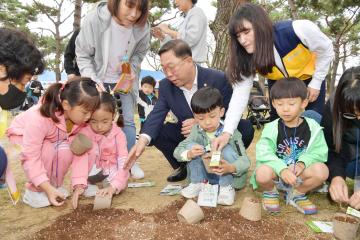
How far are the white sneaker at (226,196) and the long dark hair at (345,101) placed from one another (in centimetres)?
76

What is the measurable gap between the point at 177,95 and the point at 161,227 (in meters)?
1.27

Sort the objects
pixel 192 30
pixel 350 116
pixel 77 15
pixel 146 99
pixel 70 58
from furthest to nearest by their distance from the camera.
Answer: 1. pixel 77 15
2. pixel 146 99
3. pixel 192 30
4. pixel 70 58
5. pixel 350 116

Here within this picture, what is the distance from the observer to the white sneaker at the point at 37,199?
2.60 metres

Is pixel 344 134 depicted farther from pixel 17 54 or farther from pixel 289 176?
pixel 17 54

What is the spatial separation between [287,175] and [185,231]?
0.73 metres

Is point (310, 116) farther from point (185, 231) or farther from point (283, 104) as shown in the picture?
point (185, 231)

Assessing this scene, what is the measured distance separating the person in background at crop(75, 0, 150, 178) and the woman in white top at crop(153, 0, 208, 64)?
26.1 inches

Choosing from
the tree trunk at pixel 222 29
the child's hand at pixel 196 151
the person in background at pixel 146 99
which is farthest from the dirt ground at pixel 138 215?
the person in background at pixel 146 99

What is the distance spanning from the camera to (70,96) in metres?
2.45

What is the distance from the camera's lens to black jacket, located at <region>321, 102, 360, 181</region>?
8.24 ft

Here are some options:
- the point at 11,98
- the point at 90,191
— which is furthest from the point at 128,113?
the point at 11,98

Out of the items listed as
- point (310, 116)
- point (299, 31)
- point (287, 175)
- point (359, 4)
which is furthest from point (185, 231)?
point (359, 4)

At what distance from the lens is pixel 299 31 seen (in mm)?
2654

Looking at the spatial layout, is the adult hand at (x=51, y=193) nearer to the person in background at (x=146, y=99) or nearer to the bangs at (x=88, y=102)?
the bangs at (x=88, y=102)
